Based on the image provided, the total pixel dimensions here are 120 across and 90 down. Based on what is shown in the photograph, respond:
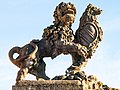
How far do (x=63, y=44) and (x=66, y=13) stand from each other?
1090mm

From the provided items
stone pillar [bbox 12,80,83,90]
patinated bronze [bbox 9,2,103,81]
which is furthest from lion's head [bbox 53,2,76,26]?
stone pillar [bbox 12,80,83,90]

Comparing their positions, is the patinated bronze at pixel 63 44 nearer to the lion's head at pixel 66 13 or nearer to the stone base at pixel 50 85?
the lion's head at pixel 66 13

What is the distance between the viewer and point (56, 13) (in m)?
17.4

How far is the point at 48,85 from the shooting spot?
16.2 meters

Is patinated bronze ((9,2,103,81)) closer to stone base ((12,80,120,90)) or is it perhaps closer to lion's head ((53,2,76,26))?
lion's head ((53,2,76,26))

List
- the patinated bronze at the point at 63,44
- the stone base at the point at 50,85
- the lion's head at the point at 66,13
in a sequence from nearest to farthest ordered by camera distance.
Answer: the stone base at the point at 50,85
the patinated bronze at the point at 63,44
the lion's head at the point at 66,13

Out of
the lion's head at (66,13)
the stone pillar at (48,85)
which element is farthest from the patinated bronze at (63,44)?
the stone pillar at (48,85)

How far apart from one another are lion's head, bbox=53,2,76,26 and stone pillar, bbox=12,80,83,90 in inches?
87.0

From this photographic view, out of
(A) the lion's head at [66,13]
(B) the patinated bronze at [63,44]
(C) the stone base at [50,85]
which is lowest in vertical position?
(C) the stone base at [50,85]

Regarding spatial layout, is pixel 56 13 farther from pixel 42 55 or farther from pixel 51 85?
pixel 51 85

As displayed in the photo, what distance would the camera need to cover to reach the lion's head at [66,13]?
1716 cm

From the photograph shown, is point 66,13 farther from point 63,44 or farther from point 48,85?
point 48,85

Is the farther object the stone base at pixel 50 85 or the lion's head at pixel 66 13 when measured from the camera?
the lion's head at pixel 66 13

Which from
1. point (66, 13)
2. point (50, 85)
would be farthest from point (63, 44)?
point (50, 85)
